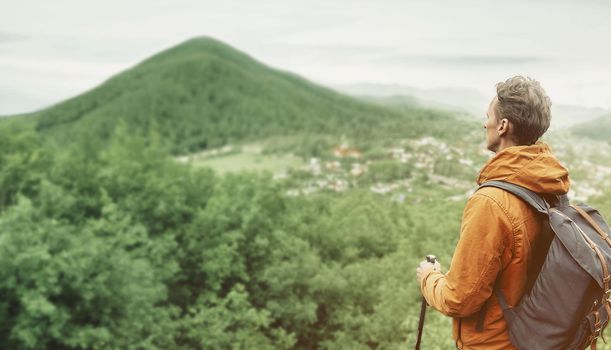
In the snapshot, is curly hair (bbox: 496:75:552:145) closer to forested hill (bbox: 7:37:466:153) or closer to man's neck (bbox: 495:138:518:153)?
man's neck (bbox: 495:138:518:153)

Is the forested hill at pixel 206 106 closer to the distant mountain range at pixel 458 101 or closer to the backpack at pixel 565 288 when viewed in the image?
the distant mountain range at pixel 458 101

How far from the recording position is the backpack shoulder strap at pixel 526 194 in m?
1.99

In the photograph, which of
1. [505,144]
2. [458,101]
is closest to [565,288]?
[505,144]

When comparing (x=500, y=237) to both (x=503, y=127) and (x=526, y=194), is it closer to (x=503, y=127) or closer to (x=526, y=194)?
(x=526, y=194)

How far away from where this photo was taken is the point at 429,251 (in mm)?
16844

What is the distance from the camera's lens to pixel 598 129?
44.9ft

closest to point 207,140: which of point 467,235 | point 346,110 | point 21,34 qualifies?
point 346,110

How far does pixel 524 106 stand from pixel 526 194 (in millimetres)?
358

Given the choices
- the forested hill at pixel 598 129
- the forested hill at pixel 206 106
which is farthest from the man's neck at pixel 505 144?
the forested hill at pixel 206 106

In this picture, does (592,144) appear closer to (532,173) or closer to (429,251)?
(429,251)

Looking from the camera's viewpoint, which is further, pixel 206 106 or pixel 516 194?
pixel 206 106

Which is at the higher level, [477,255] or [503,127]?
[503,127]

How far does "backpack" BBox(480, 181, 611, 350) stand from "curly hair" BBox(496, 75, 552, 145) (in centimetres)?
25

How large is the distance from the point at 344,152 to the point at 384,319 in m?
29.0
